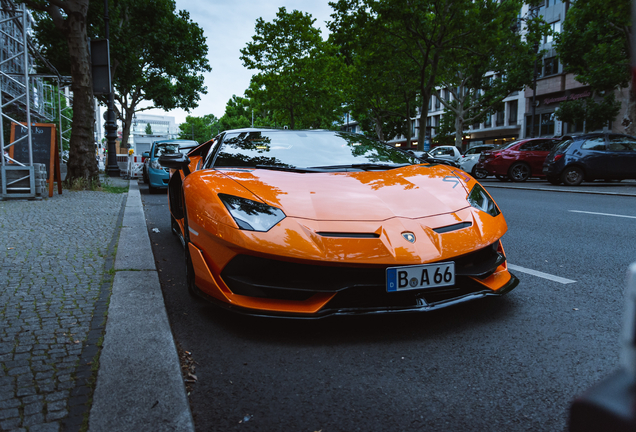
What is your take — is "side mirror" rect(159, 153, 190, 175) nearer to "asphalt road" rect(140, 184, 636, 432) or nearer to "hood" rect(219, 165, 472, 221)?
"hood" rect(219, 165, 472, 221)

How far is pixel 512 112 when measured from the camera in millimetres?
44906

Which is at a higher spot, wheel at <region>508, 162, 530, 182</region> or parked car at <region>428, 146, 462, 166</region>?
parked car at <region>428, 146, 462, 166</region>

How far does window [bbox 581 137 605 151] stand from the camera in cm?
1415

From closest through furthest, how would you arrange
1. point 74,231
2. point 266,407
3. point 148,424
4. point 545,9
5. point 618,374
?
point 618,374, point 148,424, point 266,407, point 74,231, point 545,9

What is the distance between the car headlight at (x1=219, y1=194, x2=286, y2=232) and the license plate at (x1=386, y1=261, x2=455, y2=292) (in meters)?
0.68

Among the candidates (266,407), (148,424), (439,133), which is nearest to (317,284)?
(266,407)

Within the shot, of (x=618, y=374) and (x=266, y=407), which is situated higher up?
(x=618, y=374)

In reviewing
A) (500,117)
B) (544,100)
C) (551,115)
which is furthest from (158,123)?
(551,115)

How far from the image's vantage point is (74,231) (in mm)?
5805

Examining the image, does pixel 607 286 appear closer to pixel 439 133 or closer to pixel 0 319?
pixel 0 319

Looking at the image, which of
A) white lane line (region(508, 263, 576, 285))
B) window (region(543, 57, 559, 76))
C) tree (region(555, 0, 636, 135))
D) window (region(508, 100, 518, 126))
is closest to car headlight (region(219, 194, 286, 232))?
white lane line (region(508, 263, 576, 285))

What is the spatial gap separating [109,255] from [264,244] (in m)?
2.63

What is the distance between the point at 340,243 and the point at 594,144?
46.6 feet

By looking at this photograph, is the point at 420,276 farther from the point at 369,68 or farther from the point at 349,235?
the point at 369,68
